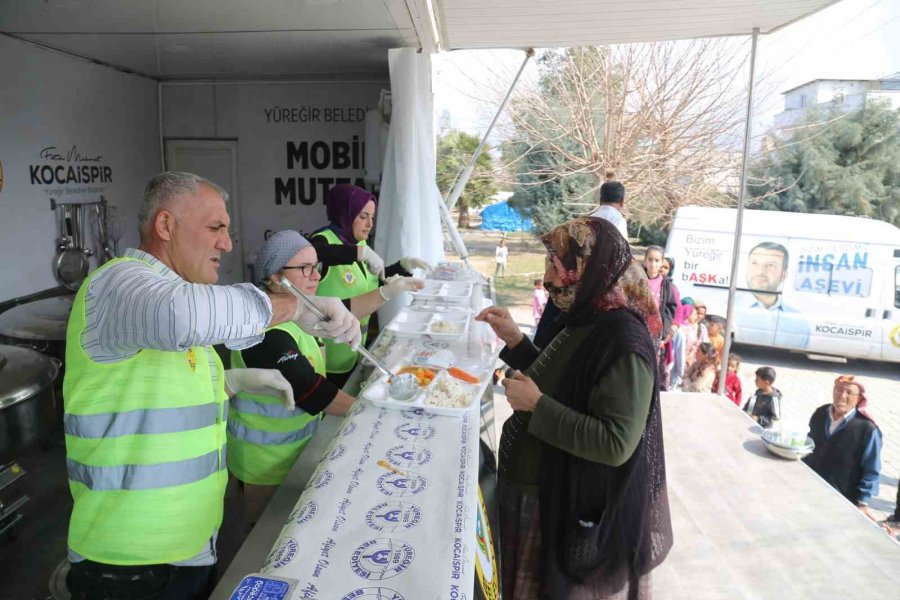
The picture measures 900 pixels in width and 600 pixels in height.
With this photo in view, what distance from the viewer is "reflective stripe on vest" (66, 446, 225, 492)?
1.13m

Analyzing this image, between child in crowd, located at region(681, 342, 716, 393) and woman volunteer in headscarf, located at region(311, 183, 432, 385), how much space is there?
384 cm

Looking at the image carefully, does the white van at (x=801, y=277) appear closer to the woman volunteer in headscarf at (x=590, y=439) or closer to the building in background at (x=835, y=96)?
the building in background at (x=835, y=96)

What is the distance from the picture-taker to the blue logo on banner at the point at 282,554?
36.5 inches

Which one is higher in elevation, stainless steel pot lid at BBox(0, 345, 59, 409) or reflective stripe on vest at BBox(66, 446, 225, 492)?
reflective stripe on vest at BBox(66, 446, 225, 492)

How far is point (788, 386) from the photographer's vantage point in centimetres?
826

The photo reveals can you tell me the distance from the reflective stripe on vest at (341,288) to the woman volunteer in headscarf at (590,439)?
1.05 meters

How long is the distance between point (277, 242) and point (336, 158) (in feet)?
12.2

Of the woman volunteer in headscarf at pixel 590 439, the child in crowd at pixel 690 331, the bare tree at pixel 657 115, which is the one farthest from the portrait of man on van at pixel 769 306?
the woman volunteer in headscarf at pixel 590 439

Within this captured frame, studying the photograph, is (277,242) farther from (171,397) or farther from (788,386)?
(788,386)

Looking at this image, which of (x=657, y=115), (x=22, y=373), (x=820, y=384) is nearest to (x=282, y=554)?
(x=22, y=373)

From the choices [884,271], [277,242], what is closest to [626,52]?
[884,271]

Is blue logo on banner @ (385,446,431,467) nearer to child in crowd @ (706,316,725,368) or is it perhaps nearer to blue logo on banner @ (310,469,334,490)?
blue logo on banner @ (310,469,334,490)

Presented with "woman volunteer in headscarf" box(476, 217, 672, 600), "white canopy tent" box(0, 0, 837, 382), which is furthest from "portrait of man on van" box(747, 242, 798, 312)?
"woman volunteer in headscarf" box(476, 217, 672, 600)

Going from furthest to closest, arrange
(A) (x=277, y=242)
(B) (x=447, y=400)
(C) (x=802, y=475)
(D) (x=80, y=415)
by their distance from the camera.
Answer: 1. (C) (x=802, y=475)
2. (A) (x=277, y=242)
3. (B) (x=447, y=400)
4. (D) (x=80, y=415)
